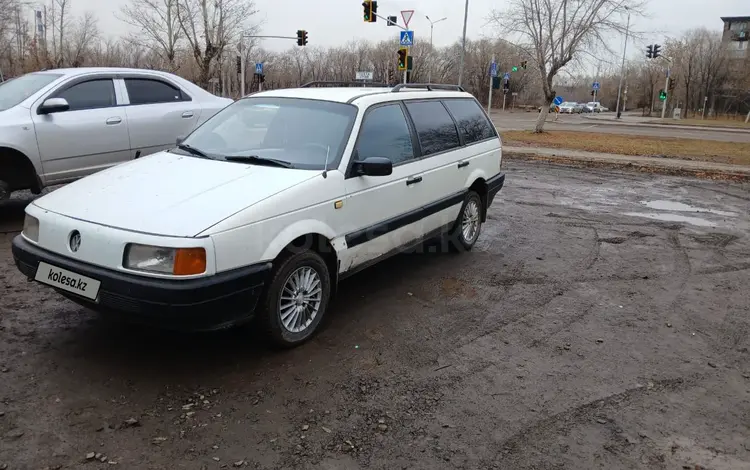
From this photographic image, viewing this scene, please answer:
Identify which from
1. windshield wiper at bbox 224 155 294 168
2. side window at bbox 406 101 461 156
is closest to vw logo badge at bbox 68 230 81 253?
windshield wiper at bbox 224 155 294 168

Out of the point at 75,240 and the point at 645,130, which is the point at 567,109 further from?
the point at 75,240

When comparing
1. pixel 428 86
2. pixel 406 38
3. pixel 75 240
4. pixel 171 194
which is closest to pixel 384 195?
pixel 171 194

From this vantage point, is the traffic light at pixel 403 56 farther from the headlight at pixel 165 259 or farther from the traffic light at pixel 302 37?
the headlight at pixel 165 259

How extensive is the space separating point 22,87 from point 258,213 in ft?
17.4

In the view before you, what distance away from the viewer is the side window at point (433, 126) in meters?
5.58

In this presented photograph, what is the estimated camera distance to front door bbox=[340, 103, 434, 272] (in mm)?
4559

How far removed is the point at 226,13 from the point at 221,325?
3190 centimetres

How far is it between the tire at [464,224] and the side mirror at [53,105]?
15.4 ft

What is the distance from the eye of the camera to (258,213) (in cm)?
363

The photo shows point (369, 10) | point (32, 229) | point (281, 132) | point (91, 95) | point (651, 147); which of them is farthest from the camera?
point (369, 10)

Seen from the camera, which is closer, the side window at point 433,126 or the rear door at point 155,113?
the side window at point 433,126

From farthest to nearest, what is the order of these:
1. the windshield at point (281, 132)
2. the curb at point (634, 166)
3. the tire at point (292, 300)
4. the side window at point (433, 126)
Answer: the curb at point (634, 166) → the side window at point (433, 126) → the windshield at point (281, 132) → the tire at point (292, 300)

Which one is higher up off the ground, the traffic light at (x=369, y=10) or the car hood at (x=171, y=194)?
the traffic light at (x=369, y=10)

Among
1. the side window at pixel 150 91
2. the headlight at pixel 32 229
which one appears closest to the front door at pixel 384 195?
the headlight at pixel 32 229
